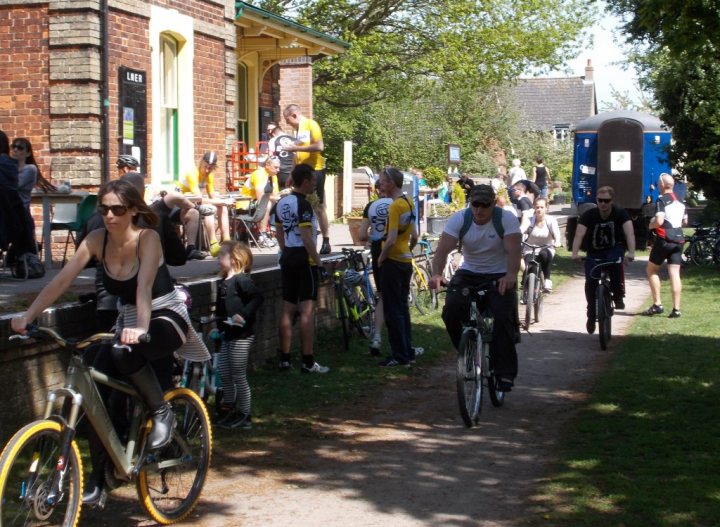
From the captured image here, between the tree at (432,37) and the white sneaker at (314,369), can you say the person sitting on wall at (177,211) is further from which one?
the tree at (432,37)

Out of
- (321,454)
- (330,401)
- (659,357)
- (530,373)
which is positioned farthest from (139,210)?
(659,357)

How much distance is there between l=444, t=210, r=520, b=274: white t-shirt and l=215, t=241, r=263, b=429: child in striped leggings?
1759 mm

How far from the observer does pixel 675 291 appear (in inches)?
629

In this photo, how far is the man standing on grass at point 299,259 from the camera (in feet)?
35.3

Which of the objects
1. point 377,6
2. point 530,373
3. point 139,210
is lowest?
point 530,373

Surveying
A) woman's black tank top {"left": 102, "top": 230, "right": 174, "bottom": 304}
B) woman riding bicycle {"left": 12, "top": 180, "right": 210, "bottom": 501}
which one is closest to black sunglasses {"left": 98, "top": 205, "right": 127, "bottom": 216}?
woman riding bicycle {"left": 12, "top": 180, "right": 210, "bottom": 501}

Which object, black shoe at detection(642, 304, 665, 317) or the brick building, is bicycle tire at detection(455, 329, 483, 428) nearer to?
black shoe at detection(642, 304, 665, 317)

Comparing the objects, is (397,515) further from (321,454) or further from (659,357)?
(659,357)

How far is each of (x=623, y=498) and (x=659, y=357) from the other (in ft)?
19.5

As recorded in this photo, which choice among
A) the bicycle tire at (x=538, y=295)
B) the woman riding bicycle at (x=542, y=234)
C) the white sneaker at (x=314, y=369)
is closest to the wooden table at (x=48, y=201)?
the white sneaker at (x=314, y=369)

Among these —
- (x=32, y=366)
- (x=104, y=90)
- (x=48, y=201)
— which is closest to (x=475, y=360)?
(x=32, y=366)

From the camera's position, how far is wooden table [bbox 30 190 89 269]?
12498 mm

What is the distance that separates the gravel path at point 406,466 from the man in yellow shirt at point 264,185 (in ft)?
23.3

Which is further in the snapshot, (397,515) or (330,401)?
(330,401)
